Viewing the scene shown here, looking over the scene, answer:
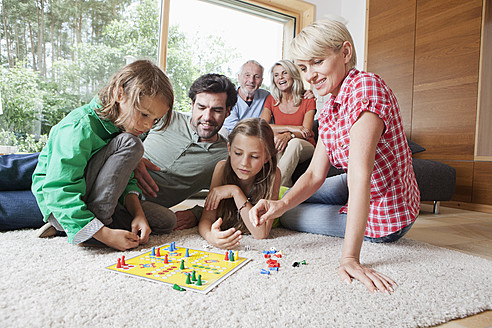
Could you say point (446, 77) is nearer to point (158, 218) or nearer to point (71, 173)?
point (158, 218)

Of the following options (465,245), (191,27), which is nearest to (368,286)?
(465,245)

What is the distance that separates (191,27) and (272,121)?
166cm

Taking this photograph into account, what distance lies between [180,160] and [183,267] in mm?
769

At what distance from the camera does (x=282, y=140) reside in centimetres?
217

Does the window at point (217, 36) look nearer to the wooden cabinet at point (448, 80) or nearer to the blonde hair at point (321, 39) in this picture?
the wooden cabinet at point (448, 80)

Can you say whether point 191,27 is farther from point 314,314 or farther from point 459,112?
point 314,314

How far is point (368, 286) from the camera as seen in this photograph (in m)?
0.84

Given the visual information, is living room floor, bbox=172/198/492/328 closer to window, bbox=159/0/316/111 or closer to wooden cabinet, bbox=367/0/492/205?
wooden cabinet, bbox=367/0/492/205

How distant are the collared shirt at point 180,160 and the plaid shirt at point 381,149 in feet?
2.00

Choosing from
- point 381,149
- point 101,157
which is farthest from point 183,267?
point 381,149

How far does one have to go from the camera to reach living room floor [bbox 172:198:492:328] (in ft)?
2.48

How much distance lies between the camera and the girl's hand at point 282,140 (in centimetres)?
215

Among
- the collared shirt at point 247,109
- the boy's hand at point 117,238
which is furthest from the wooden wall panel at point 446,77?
the boy's hand at point 117,238

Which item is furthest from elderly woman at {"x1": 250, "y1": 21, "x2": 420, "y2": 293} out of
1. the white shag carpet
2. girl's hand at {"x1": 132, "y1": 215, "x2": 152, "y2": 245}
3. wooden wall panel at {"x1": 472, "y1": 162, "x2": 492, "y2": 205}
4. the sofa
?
wooden wall panel at {"x1": 472, "y1": 162, "x2": 492, "y2": 205}
